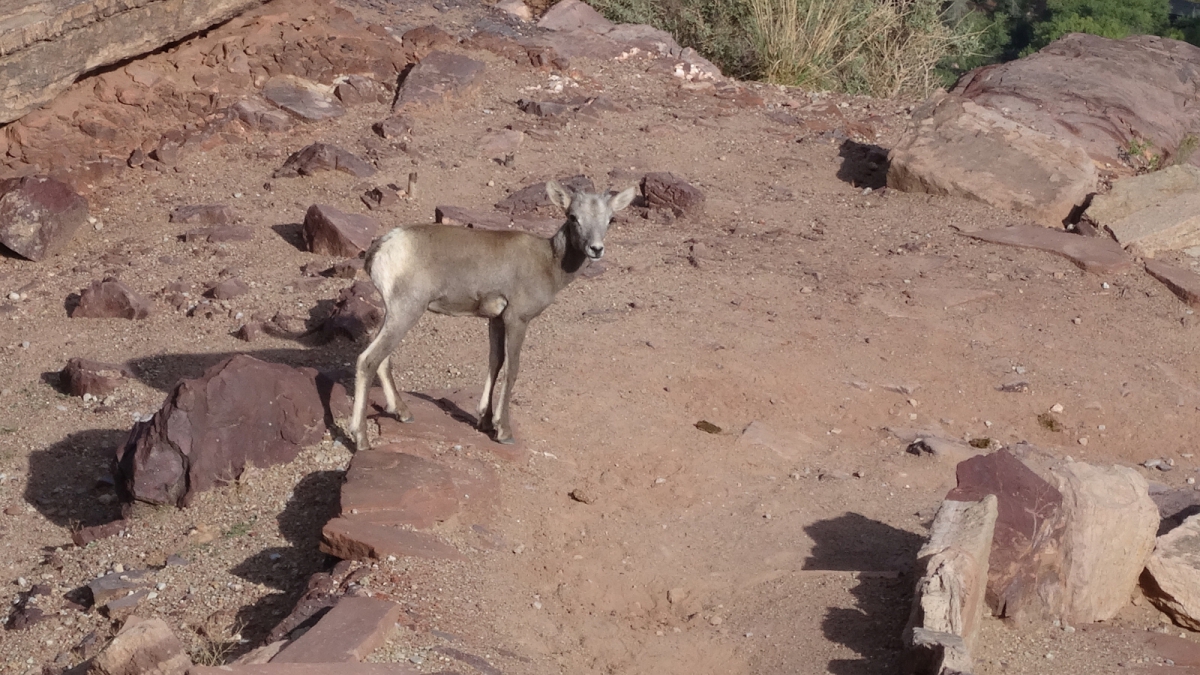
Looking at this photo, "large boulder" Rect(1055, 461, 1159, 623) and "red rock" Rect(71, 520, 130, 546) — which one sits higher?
"large boulder" Rect(1055, 461, 1159, 623)

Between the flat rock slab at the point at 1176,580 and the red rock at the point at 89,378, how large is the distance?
6.89 metres

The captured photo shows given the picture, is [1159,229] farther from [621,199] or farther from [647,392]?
[621,199]

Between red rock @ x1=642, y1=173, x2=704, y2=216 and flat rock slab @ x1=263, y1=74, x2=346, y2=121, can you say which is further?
flat rock slab @ x1=263, y1=74, x2=346, y2=121

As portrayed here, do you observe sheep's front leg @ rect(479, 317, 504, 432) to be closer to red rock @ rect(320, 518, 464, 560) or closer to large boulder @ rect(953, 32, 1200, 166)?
red rock @ rect(320, 518, 464, 560)

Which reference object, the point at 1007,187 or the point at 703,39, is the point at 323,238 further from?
the point at 703,39

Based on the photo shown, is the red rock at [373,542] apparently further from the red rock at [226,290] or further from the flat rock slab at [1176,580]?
the red rock at [226,290]

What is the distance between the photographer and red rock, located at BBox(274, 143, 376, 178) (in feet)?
40.6

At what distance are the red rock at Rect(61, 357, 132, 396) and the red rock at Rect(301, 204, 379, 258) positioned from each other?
102 inches

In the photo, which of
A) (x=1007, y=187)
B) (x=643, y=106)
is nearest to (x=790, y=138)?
(x=643, y=106)

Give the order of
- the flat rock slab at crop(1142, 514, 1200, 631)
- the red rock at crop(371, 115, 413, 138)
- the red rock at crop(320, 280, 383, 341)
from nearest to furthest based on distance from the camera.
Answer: the flat rock slab at crop(1142, 514, 1200, 631)
the red rock at crop(320, 280, 383, 341)
the red rock at crop(371, 115, 413, 138)

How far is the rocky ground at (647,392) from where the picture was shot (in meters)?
6.42

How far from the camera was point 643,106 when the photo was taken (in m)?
15.0

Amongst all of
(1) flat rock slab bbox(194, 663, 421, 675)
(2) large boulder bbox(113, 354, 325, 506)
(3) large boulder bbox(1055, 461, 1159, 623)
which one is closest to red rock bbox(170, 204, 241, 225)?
(2) large boulder bbox(113, 354, 325, 506)

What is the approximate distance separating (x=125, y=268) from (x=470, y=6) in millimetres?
7225
